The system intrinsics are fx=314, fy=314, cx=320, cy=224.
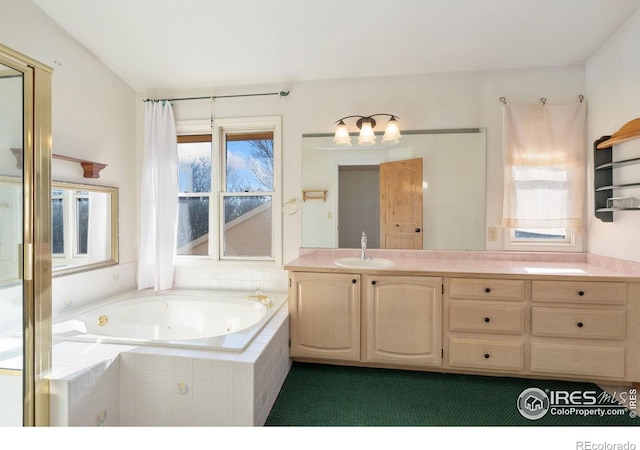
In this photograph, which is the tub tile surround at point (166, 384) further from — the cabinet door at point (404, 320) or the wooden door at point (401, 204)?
the wooden door at point (401, 204)

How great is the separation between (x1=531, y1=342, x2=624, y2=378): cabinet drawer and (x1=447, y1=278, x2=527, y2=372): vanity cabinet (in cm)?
10

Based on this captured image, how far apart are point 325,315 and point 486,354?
1118mm

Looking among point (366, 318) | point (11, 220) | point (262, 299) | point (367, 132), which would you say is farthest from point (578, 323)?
point (11, 220)

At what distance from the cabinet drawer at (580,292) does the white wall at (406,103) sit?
614 millimetres

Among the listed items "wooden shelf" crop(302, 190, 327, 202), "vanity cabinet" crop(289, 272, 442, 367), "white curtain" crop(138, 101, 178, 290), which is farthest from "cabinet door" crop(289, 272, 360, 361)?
"white curtain" crop(138, 101, 178, 290)

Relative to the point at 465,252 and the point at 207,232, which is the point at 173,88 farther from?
the point at 465,252

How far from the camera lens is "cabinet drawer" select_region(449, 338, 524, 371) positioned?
6.85 feet

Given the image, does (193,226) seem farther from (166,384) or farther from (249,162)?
(166,384)

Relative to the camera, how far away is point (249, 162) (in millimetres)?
2988

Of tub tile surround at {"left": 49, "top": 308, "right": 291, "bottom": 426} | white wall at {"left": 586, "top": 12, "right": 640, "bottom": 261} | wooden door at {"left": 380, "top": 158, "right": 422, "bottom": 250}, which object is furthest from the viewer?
wooden door at {"left": 380, "top": 158, "right": 422, "bottom": 250}

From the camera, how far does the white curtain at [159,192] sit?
9.32 ft

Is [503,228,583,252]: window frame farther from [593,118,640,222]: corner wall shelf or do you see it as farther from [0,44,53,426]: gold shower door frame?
[0,44,53,426]: gold shower door frame

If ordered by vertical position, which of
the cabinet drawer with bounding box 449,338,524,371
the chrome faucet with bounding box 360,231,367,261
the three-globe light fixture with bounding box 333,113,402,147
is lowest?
the cabinet drawer with bounding box 449,338,524,371

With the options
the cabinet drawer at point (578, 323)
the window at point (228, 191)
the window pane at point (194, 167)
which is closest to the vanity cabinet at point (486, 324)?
the cabinet drawer at point (578, 323)
